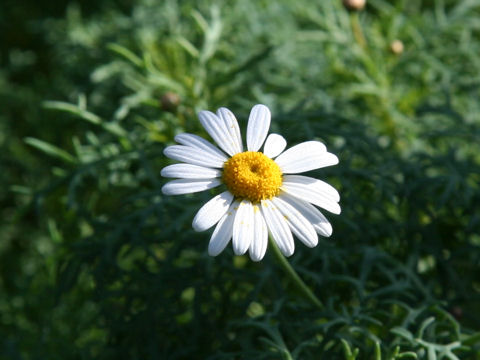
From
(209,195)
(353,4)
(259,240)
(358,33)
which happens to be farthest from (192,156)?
(358,33)

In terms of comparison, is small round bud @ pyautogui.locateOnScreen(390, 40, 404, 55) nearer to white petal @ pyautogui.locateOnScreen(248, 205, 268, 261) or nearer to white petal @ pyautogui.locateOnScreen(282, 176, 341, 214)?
white petal @ pyautogui.locateOnScreen(282, 176, 341, 214)

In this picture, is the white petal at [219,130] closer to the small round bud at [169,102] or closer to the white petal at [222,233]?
the white petal at [222,233]

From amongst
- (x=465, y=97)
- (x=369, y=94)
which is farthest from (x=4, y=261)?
(x=465, y=97)

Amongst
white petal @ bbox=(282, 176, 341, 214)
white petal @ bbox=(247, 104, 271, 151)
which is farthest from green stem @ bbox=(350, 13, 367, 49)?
white petal @ bbox=(282, 176, 341, 214)

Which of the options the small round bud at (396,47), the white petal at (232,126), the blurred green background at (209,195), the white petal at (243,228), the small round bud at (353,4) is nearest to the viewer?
the white petal at (243,228)

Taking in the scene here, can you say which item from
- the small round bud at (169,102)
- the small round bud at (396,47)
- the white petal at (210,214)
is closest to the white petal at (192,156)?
the white petal at (210,214)

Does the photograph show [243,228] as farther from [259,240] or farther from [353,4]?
[353,4]
